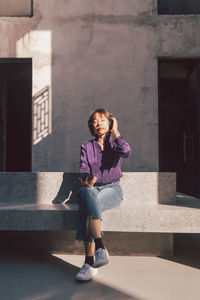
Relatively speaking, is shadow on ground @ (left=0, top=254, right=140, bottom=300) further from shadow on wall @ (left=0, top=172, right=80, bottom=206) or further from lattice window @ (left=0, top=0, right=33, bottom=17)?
lattice window @ (left=0, top=0, right=33, bottom=17)

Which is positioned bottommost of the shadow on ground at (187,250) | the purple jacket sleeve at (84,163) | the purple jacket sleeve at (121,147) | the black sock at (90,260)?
the shadow on ground at (187,250)

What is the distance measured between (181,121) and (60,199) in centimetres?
976

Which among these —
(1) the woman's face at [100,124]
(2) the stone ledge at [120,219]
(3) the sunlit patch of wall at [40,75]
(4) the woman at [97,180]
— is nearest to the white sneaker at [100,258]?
(4) the woman at [97,180]

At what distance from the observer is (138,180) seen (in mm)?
3424

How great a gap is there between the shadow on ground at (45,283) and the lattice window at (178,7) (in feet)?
19.1

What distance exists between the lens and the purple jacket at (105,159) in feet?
9.86

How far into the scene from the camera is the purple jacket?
9.86 feet

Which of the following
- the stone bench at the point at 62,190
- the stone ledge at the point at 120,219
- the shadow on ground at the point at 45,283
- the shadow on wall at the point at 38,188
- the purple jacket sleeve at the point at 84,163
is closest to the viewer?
the shadow on ground at the point at 45,283

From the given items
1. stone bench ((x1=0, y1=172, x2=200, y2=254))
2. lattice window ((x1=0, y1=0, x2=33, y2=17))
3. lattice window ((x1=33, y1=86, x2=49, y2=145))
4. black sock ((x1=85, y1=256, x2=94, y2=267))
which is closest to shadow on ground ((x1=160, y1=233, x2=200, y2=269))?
stone bench ((x1=0, y1=172, x2=200, y2=254))

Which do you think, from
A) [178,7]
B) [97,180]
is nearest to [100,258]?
[97,180]

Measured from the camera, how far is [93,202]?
255 centimetres

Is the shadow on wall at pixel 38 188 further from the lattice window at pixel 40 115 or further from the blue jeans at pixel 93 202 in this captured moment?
the lattice window at pixel 40 115

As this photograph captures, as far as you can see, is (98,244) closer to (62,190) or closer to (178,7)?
(62,190)

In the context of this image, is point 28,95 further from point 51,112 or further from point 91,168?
point 91,168
